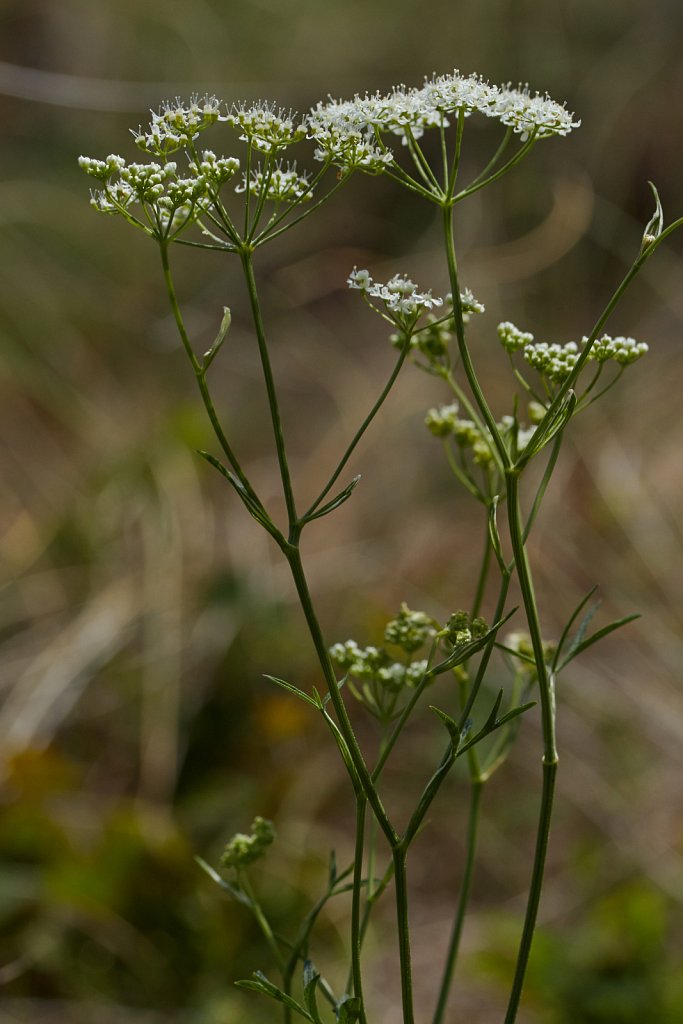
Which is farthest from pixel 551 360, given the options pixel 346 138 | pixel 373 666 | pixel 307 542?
pixel 307 542

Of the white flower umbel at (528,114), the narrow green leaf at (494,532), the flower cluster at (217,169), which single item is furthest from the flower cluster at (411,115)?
the narrow green leaf at (494,532)

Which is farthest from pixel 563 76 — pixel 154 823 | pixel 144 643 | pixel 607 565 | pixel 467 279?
pixel 154 823

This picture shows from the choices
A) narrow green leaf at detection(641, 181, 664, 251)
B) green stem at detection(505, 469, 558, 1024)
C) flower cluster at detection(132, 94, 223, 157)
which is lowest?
green stem at detection(505, 469, 558, 1024)

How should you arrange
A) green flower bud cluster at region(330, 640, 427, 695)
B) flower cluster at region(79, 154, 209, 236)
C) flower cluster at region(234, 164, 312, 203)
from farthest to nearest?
green flower bud cluster at region(330, 640, 427, 695)
flower cluster at region(234, 164, 312, 203)
flower cluster at region(79, 154, 209, 236)

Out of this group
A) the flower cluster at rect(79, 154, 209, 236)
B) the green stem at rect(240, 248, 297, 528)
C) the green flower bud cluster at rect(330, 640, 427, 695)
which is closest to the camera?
the green stem at rect(240, 248, 297, 528)

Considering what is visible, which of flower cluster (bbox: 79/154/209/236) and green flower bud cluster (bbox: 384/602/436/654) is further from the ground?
flower cluster (bbox: 79/154/209/236)

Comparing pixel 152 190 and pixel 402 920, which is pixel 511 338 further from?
pixel 402 920

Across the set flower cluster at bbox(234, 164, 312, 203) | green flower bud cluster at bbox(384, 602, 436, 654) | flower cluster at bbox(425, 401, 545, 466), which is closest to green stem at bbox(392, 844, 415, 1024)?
green flower bud cluster at bbox(384, 602, 436, 654)

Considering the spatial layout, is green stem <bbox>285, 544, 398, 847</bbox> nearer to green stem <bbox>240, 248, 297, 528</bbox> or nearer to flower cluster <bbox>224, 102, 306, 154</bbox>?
green stem <bbox>240, 248, 297, 528</bbox>
